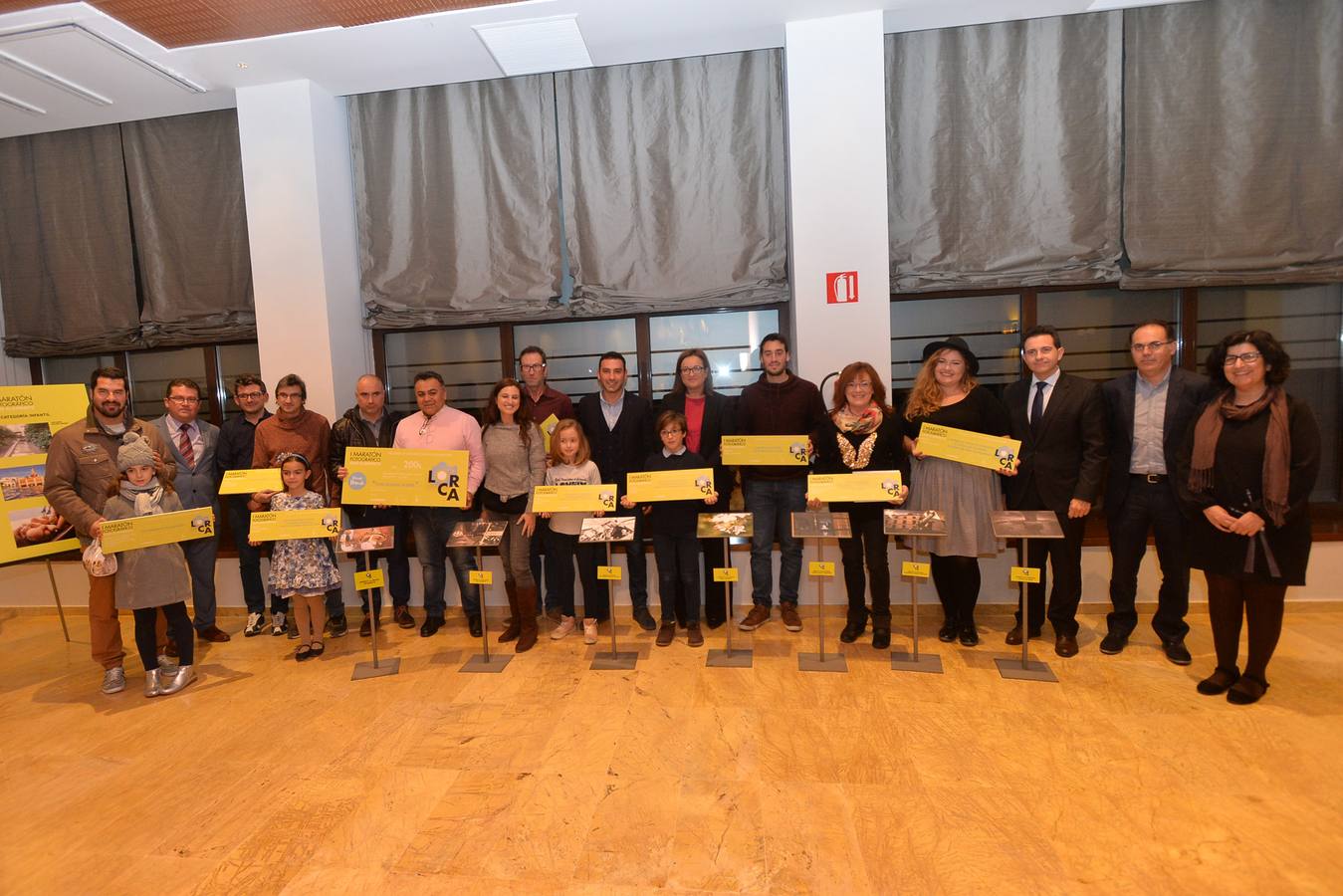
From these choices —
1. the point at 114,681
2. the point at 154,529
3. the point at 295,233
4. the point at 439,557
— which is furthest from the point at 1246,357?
the point at 114,681

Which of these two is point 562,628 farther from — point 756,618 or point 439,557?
point 756,618

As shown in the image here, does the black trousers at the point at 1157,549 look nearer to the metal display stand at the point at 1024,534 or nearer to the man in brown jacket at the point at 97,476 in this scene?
the metal display stand at the point at 1024,534

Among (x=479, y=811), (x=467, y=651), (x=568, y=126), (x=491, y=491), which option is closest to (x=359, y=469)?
(x=491, y=491)

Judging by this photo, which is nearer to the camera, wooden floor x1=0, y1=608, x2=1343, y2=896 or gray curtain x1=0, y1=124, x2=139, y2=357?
wooden floor x1=0, y1=608, x2=1343, y2=896

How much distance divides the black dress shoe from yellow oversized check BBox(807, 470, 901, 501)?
160cm

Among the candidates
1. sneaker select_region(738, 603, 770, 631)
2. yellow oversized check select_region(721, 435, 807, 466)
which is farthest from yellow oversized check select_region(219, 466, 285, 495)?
sneaker select_region(738, 603, 770, 631)

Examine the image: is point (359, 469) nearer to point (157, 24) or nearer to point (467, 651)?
point (467, 651)

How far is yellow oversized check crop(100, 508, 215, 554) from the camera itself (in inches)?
117

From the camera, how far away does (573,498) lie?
328cm

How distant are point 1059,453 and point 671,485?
6.51ft

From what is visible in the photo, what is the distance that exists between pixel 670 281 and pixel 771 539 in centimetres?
191

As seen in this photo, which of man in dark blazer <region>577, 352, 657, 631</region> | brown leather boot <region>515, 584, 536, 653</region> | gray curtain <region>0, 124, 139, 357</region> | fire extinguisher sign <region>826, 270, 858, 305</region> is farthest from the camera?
gray curtain <region>0, 124, 139, 357</region>

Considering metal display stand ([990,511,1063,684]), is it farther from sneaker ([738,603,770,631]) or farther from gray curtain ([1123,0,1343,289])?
gray curtain ([1123,0,1343,289])

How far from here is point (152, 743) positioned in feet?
9.11
